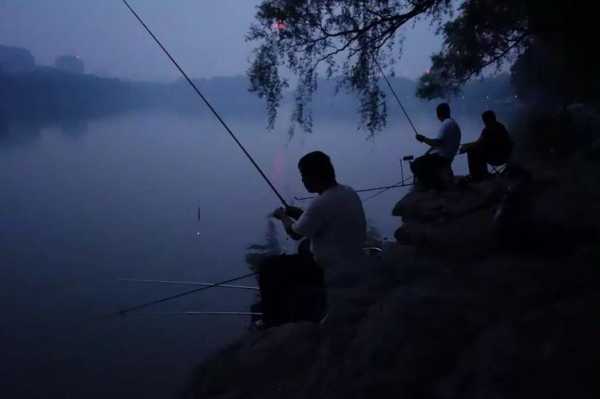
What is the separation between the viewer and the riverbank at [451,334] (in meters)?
1.68

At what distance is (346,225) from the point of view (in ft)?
11.1

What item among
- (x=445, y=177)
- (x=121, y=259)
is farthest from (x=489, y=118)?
(x=121, y=259)

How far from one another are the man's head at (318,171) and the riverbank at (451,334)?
698 mm

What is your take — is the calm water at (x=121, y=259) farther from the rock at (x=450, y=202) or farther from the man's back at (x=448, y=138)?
the man's back at (x=448, y=138)

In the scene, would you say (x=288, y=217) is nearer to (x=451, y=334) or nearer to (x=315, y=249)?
(x=315, y=249)

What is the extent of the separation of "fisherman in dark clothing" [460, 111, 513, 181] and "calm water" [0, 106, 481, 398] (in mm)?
2714

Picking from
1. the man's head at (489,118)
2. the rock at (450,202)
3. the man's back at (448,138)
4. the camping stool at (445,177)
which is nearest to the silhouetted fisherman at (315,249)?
the rock at (450,202)

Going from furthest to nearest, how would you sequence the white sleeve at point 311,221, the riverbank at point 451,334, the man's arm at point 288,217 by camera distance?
1. the man's arm at point 288,217
2. the white sleeve at point 311,221
3. the riverbank at point 451,334

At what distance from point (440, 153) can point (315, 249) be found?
534 centimetres

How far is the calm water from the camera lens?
225 inches

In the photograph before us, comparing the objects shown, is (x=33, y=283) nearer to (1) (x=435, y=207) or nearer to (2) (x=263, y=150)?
(1) (x=435, y=207)

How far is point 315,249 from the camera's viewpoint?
352 centimetres

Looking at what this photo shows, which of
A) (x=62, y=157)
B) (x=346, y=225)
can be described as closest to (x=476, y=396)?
(x=346, y=225)

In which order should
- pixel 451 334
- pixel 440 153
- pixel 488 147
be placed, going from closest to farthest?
pixel 451 334
pixel 440 153
pixel 488 147
